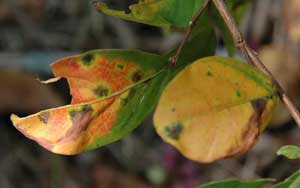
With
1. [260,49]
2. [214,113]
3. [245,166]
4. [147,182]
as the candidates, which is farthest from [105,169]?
[214,113]

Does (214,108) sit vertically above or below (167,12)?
below

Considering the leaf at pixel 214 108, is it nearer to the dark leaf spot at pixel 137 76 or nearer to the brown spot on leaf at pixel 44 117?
the dark leaf spot at pixel 137 76

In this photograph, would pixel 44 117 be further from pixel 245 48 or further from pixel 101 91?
pixel 245 48

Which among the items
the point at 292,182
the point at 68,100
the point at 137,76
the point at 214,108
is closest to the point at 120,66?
the point at 137,76

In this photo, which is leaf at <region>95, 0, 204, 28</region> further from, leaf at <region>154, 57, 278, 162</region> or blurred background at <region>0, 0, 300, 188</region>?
blurred background at <region>0, 0, 300, 188</region>

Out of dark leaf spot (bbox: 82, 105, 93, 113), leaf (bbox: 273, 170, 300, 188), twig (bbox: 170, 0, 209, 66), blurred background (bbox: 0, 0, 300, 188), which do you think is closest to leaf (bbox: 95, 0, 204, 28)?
twig (bbox: 170, 0, 209, 66)

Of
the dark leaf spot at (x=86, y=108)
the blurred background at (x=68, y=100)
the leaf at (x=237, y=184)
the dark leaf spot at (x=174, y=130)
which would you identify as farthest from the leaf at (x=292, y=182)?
the blurred background at (x=68, y=100)
